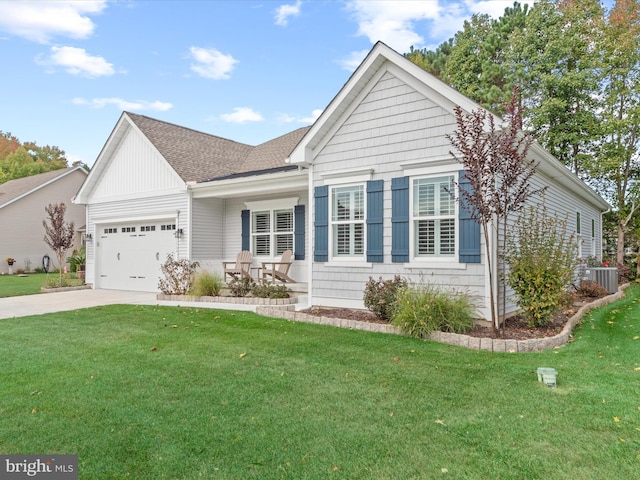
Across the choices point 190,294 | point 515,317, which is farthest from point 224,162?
point 515,317

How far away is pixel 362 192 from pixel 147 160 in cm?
784

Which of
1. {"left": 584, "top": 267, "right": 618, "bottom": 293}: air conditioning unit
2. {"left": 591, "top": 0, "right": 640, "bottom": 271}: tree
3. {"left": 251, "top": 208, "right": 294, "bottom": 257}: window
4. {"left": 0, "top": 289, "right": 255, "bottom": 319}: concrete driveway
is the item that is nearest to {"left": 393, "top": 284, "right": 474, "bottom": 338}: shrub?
{"left": 0, "top": 289, "right": 255, "bottom": 319}: concrete driveway

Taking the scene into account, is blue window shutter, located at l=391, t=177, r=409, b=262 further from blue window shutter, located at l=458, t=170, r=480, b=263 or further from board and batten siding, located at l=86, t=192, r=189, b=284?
board and batten siding, located at l=86, t=192, r=189, b=284

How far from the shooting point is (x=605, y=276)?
1208 cm

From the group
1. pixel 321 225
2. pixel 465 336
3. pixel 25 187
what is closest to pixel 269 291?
pixel 321 225

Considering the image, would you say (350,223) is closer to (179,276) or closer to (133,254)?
(179,276)

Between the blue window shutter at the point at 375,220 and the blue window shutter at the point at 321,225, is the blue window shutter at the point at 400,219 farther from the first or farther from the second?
the blue window shutter at the point at 321,225

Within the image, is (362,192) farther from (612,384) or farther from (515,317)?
(612,384)

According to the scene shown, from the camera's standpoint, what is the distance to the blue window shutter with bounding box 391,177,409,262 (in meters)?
7.46

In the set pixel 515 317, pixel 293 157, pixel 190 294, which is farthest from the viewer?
pixel 190 294

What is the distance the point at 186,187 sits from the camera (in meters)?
11.6

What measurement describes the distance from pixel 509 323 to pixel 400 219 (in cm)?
250

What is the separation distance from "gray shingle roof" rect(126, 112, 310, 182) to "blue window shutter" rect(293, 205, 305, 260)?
Answer: 2.10 meters

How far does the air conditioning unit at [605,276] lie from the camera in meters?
11.9
